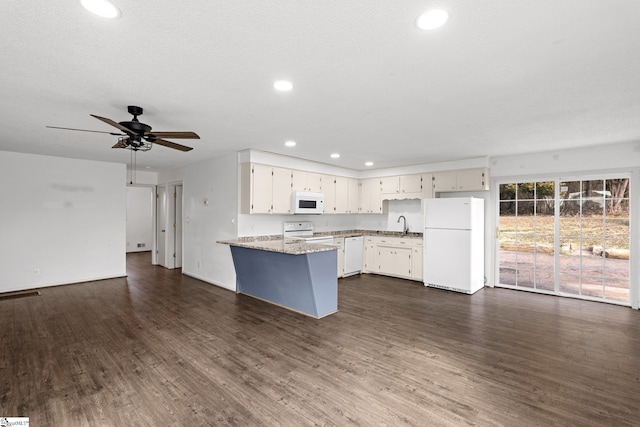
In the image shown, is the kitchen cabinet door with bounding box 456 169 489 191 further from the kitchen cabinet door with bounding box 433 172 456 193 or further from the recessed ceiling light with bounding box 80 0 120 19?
the recessed ceiling light with bounding box 80 0 120 19

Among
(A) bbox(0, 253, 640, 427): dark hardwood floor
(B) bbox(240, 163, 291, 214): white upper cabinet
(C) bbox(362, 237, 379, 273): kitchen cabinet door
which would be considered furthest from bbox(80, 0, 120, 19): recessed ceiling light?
(C) bbox(362, 237, 379, 273): kitchen cabinet door

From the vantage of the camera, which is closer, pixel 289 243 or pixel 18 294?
pixel 289 243

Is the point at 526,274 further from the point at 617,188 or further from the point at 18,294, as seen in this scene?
the point at 18,294

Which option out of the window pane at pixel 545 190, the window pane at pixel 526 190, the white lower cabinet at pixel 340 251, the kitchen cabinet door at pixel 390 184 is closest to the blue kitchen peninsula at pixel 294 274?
the white lower cabinet at pixel 340 251

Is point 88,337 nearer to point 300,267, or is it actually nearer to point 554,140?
point 300,267

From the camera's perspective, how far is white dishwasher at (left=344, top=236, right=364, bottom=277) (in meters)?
6.49

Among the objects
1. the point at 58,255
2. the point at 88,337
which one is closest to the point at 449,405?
the point at 88,337

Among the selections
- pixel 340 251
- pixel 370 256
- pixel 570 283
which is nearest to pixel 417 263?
pixel 370 256

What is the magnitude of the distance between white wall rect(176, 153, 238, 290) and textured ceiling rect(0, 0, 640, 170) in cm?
157

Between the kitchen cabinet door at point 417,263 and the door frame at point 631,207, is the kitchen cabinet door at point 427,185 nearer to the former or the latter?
the kitchen cabinet door at point 417,263

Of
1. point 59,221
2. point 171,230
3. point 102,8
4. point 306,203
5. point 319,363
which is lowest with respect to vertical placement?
point 319,363

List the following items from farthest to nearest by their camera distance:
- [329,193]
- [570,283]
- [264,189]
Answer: [329,193] → [264,189] → [570,283]

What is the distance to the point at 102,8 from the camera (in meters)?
1.52
